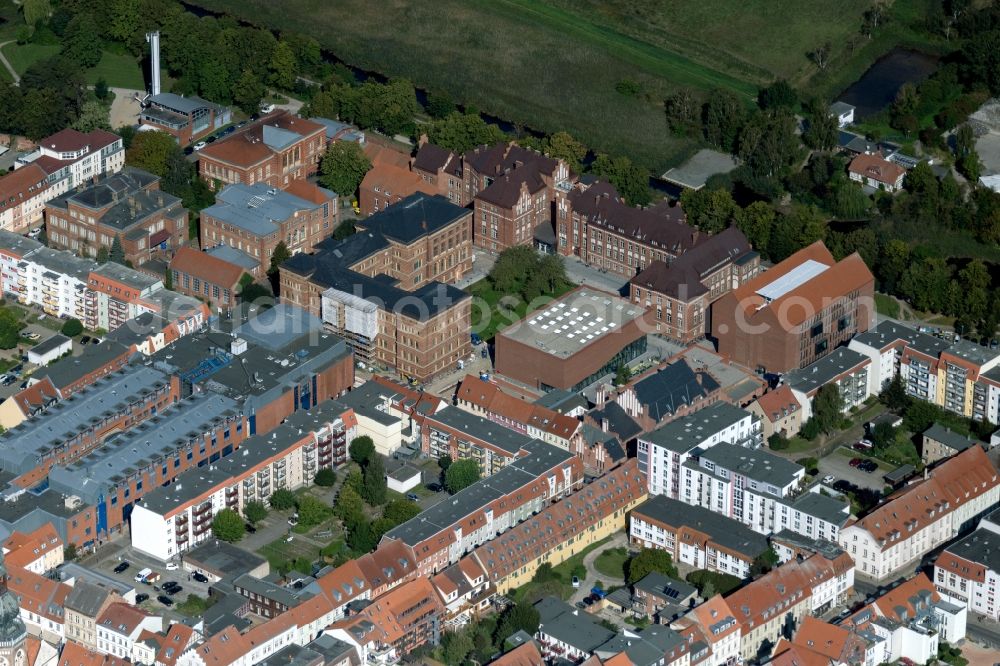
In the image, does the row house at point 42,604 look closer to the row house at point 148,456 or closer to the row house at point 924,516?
the row house at point 148,456

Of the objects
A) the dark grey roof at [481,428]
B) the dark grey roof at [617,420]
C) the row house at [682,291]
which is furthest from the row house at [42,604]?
the row house at [682,291]

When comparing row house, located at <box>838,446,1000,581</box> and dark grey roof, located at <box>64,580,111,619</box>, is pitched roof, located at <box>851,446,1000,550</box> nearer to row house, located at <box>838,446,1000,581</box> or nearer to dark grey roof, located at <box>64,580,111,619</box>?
row house, located at <box>838,446,1000,581</box>

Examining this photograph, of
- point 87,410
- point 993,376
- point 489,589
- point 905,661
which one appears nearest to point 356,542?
point 489,589

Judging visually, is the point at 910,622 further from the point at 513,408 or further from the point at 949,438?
the point at 513,408

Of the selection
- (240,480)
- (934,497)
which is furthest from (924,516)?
(240,480)

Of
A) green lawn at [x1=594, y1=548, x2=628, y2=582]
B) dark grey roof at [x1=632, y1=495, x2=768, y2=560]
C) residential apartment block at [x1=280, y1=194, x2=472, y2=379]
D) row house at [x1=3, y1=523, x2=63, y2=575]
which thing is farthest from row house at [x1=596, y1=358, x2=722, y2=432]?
row house at [x1=3, y1=523, x2=63, y2=575]
